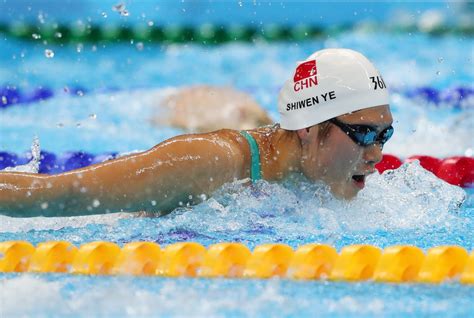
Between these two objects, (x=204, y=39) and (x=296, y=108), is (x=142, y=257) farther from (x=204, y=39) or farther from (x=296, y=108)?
(x=204, y=39)

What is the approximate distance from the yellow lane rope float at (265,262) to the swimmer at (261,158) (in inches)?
11.1

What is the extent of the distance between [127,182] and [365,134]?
2.69 feet

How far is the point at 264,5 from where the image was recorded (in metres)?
8.65

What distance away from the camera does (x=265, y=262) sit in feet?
7.22

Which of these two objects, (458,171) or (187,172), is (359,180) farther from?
(458,171)

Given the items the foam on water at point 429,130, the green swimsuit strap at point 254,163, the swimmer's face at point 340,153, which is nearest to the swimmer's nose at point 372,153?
the swimmer's face at point 340,153

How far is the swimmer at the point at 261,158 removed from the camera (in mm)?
2582

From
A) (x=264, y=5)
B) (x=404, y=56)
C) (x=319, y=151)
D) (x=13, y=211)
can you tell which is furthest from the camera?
(x=264, y=5)

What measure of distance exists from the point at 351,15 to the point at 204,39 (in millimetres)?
1530

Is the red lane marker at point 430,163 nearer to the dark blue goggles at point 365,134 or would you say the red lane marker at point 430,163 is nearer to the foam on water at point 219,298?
the dark blue goggles at point 365,134

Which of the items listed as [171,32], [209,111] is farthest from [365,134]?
[171,32]

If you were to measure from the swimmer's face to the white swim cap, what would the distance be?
0.11 ft

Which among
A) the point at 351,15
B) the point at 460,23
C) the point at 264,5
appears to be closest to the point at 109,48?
the point at 264,5

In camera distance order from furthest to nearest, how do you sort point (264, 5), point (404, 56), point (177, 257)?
1. point (264, 5)
2. point (404, 56)
3. point (177, 257)
